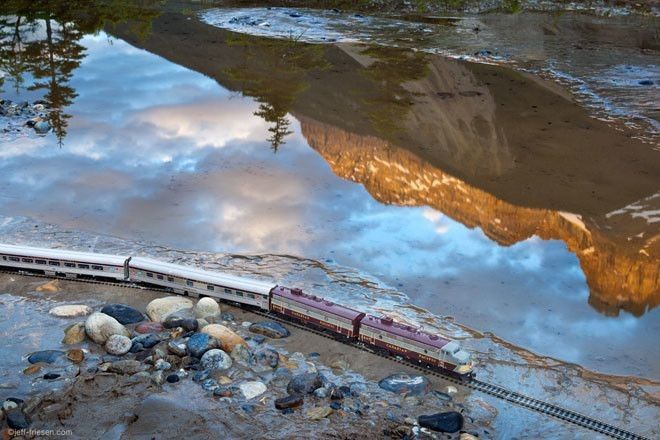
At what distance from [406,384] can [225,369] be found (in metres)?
4.28

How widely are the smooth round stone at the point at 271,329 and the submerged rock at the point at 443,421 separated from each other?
4821 millimetres

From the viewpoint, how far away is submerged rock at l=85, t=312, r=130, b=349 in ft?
63.1

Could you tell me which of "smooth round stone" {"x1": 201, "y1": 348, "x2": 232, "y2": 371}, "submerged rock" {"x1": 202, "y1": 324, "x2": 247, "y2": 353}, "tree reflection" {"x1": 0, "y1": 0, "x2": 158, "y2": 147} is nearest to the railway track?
"submerged rock" {"x1": 202, "y1": 324, "x2": 247, "y2": 353}

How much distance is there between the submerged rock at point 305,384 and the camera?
17.6 metres

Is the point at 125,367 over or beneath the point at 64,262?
beneath

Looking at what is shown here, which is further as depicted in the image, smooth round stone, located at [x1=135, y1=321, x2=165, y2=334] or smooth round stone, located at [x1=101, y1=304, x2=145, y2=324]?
smooth round stone, located at [x1=101, y1=304, x2=145, y2=324]

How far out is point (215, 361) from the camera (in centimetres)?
1841

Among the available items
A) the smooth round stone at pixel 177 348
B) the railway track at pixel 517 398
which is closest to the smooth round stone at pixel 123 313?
the smooth round stone at pixel 177 348

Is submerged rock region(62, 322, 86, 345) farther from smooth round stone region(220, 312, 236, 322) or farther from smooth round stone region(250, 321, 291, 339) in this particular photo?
smooth round stone region(250, 321, 291, 339)

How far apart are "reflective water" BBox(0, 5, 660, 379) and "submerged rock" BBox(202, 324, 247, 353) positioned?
4.06 metres

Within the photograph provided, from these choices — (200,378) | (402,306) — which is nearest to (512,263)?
(402,306)

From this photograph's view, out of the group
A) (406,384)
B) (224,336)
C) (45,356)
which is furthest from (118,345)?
(406,384)

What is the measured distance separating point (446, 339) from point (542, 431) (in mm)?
3585

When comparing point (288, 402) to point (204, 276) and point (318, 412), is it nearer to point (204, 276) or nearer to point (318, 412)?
point (318, 412)
